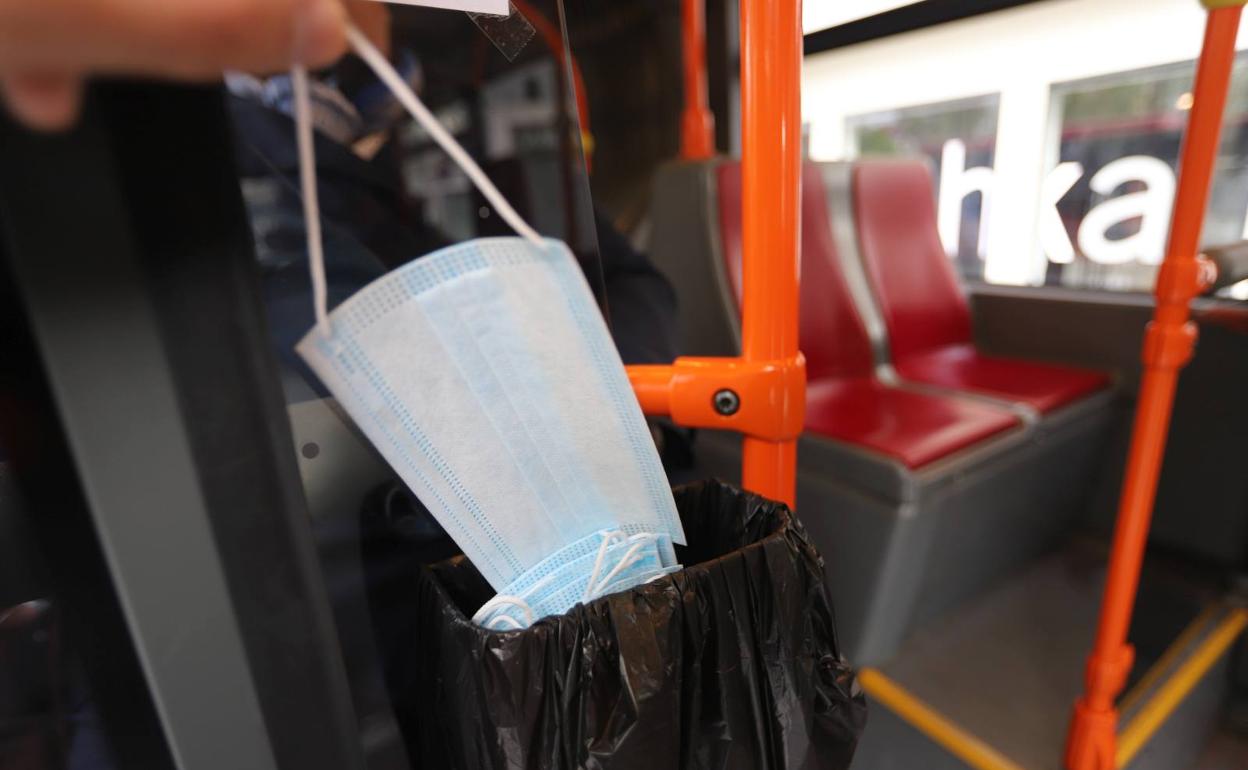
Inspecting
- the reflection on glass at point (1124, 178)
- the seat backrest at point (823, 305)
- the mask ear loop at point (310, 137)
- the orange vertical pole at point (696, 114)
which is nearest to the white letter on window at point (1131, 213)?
the reflection on glass at point (1124, 178)

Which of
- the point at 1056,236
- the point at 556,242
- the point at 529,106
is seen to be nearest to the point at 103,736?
the point at 556,242

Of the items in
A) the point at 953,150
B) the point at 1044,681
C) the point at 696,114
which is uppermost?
the point at 696,114

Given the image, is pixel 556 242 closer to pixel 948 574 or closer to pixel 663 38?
pixel 948 574

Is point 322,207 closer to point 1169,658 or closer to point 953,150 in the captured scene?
point 1169,658

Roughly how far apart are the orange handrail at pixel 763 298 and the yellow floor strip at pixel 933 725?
0.74m

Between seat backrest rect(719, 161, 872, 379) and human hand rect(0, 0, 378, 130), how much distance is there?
142 cm

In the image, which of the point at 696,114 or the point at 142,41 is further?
the point at 696,114

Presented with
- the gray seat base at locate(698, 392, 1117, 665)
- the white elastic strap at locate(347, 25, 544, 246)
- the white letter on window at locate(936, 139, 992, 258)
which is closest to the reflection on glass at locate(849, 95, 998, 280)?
the white letter on window at locate(936, 139, 992, 258)

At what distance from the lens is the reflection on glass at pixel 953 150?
1867 mm

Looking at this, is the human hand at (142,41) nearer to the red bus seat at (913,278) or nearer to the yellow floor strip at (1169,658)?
the yellow floor strip at (1169,658)

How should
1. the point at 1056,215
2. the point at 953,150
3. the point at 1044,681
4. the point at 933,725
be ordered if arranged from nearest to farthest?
the point at 933,725 < the point at 1044,681 < the point at 1056,215 < the point at 953,150

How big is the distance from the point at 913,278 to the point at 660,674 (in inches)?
67.5

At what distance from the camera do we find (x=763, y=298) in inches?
20.7

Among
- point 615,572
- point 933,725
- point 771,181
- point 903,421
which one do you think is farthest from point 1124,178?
point 615,572
